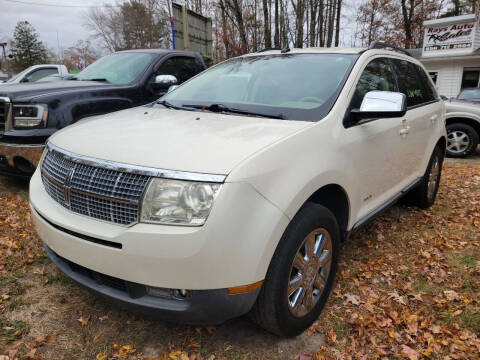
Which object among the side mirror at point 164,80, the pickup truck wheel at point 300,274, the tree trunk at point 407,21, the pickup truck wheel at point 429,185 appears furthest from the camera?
the tree trunk at point 407,21

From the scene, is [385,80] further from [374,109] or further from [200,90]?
[200,90]

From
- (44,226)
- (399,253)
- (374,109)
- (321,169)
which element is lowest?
(399,253)

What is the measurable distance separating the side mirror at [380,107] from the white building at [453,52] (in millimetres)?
18339

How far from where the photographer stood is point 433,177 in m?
4.59

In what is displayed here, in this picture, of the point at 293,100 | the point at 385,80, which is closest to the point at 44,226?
the point at 293,100

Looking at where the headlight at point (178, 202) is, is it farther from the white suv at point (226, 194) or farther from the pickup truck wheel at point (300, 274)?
the pickup truck wheel at point (300, 274)

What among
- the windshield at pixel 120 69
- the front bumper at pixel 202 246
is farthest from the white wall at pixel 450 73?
the front bumper at pixel 202 246

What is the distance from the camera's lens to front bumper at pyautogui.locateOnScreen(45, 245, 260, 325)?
5.90 ft

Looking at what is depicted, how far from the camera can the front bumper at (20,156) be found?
4164mm

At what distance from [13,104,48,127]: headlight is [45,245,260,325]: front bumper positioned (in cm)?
296

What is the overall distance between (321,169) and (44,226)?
5.44 feet

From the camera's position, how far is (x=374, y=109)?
2.50m

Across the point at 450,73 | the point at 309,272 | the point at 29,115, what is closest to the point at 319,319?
the point at 309,272

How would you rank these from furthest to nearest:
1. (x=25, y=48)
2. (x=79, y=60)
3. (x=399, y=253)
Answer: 1. (x=25, y=48)
2. (x=79, y=60)
3. (x=399, y=253)
